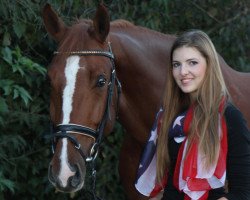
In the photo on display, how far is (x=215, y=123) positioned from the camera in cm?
200

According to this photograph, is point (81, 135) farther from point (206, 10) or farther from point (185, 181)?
point (206, 10)

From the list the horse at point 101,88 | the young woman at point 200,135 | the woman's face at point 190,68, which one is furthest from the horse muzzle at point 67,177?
the woman's face at point 190,68

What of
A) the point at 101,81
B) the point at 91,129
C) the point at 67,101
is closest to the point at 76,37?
the point at 101,81

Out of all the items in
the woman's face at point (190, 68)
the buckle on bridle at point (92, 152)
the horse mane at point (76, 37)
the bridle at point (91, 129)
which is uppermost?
the horse mane at point (76, 37)

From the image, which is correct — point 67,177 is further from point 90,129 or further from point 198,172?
point 198,172

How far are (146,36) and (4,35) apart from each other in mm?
1154

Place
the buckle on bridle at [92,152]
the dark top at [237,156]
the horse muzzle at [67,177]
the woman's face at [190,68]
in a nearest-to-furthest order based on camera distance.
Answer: the dark top at [237,156] < the woman's face at [190,68] < the horse muzzle at [67,177] < the buckle on bridle at [92,152]

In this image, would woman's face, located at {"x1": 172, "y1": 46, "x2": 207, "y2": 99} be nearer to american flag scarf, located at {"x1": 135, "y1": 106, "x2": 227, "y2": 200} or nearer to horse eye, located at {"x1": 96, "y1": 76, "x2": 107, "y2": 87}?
american flag scarf, located at {"x1": 135, "y1": 106, "x2": 227, "y2": 200}

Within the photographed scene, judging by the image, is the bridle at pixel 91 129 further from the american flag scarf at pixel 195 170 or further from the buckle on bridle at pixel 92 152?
the american flag scarf at pixel 195 170

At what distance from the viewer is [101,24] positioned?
2.67m

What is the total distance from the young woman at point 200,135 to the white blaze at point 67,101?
0.43m

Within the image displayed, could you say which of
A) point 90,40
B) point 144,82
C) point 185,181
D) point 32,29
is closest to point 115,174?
point 32,29

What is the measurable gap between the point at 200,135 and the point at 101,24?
3.09ft

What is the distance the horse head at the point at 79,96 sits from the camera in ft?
7.87
